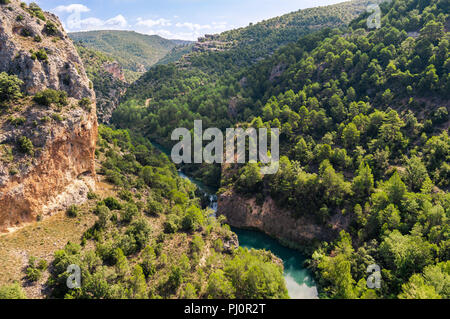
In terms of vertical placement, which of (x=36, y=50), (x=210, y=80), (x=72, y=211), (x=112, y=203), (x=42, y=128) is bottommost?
(x=112, y=203)

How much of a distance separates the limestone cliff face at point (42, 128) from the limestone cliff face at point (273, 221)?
36.2 m

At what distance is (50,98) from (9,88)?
205 inches

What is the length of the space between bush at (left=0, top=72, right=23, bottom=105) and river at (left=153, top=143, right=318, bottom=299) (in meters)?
53.0

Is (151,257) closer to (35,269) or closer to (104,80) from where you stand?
(35,269)

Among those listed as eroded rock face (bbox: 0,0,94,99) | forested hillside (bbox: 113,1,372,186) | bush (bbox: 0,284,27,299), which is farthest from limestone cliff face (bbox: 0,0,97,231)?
forested hillside (bbox: 113,1,372,186)

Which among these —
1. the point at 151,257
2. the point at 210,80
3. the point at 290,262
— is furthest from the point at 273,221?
the point at 210,80

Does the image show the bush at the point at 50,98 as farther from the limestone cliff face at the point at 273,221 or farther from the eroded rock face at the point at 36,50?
the limestone cliff face at the point at 273,221

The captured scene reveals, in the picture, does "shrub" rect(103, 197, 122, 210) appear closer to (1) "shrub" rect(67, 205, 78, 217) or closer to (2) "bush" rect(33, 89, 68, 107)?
(1) "shrub" rect(67, 205, 78, 217)

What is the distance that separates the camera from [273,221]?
66.1 metres

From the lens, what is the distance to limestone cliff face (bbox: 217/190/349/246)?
5894 cm

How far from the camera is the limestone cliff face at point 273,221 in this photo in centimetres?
5894
